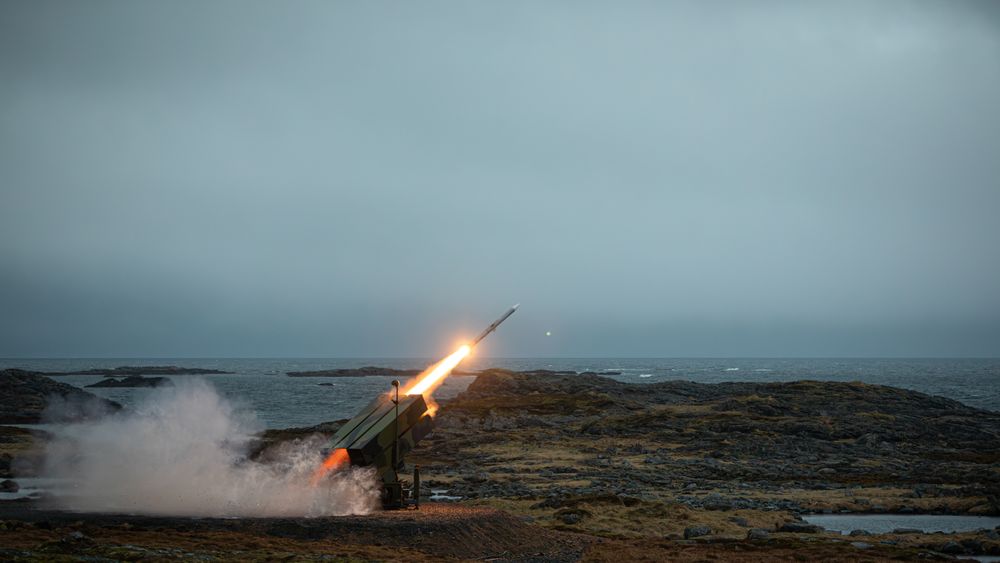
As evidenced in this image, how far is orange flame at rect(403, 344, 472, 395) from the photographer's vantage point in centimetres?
3570

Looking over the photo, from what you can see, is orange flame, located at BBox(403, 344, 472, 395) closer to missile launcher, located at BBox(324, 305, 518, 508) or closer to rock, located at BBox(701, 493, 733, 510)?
missile launcher, located at BBox(324, 305, 518, 508)

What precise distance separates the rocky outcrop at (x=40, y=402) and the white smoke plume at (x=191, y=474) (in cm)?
4055

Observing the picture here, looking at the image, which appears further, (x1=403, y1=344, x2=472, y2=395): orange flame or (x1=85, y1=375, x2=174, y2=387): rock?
(x1=85, y1=375, x2=174, y2=387): rock

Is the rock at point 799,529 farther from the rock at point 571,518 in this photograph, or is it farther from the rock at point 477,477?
the rock at point 477,477

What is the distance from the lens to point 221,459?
31906mm

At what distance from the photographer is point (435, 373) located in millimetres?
36812

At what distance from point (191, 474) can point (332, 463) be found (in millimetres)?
6384

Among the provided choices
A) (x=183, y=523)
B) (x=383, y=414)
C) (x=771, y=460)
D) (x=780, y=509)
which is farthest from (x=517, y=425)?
(x=183, y=523)

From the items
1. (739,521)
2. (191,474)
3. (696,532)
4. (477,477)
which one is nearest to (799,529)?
(739,521)

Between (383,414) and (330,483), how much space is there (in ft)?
9.42

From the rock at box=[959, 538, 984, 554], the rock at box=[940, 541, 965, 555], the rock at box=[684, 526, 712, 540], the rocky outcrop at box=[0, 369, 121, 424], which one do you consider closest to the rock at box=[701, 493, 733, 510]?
the rock at box=[684, 526, 712, 540]

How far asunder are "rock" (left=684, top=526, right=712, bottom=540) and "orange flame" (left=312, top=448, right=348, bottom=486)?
11504 millimetres

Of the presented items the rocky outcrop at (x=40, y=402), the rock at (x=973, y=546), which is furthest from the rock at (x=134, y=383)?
the rock at (x=973, y=546)

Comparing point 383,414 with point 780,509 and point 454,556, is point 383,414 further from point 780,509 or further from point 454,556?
point 780,509
